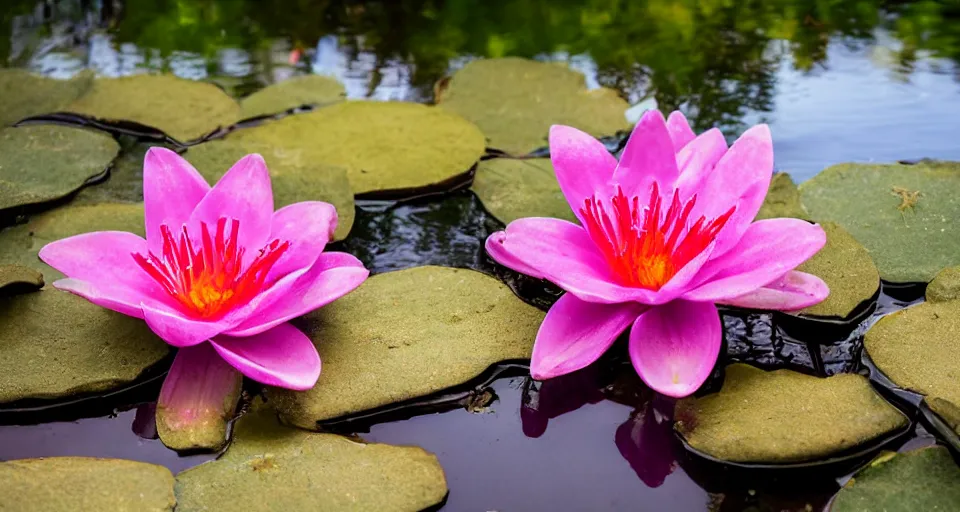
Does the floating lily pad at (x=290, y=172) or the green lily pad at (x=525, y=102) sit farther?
the green lily pad at (x=525, y=102)

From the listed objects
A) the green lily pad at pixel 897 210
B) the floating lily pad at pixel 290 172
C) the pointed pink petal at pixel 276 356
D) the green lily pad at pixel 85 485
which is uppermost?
the green lily pad at pixel 897 210

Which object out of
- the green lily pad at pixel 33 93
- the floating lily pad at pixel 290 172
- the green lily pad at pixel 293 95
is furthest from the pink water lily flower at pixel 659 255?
the green lily pad at pixel 33 93

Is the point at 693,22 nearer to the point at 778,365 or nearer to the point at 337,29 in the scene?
the point at 337,29

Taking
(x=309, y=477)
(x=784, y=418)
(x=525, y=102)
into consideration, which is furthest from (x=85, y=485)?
(x=525, y=102)

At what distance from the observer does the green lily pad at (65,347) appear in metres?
1.07

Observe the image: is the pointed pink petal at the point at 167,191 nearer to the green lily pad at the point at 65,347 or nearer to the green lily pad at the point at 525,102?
the green lily pad at the point at 65,347

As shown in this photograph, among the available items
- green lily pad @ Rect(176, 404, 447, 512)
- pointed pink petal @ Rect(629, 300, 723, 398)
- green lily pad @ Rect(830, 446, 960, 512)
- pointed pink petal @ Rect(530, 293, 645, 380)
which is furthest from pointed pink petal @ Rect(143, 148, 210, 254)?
green lily pad @ Rect(830, 446, 960, 512)

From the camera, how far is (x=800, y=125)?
1791 mm

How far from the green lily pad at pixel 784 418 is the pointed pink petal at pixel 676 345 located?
58mm

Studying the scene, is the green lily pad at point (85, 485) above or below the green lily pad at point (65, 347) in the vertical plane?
below

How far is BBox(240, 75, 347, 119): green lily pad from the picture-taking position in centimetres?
186

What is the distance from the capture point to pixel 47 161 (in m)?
1.58

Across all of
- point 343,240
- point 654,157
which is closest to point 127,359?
point 343,240

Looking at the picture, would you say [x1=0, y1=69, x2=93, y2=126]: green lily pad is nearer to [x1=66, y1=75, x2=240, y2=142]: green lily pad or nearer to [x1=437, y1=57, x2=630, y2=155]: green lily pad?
[x1=66, y1=75, x2=240, y2=142]: green lily pad
